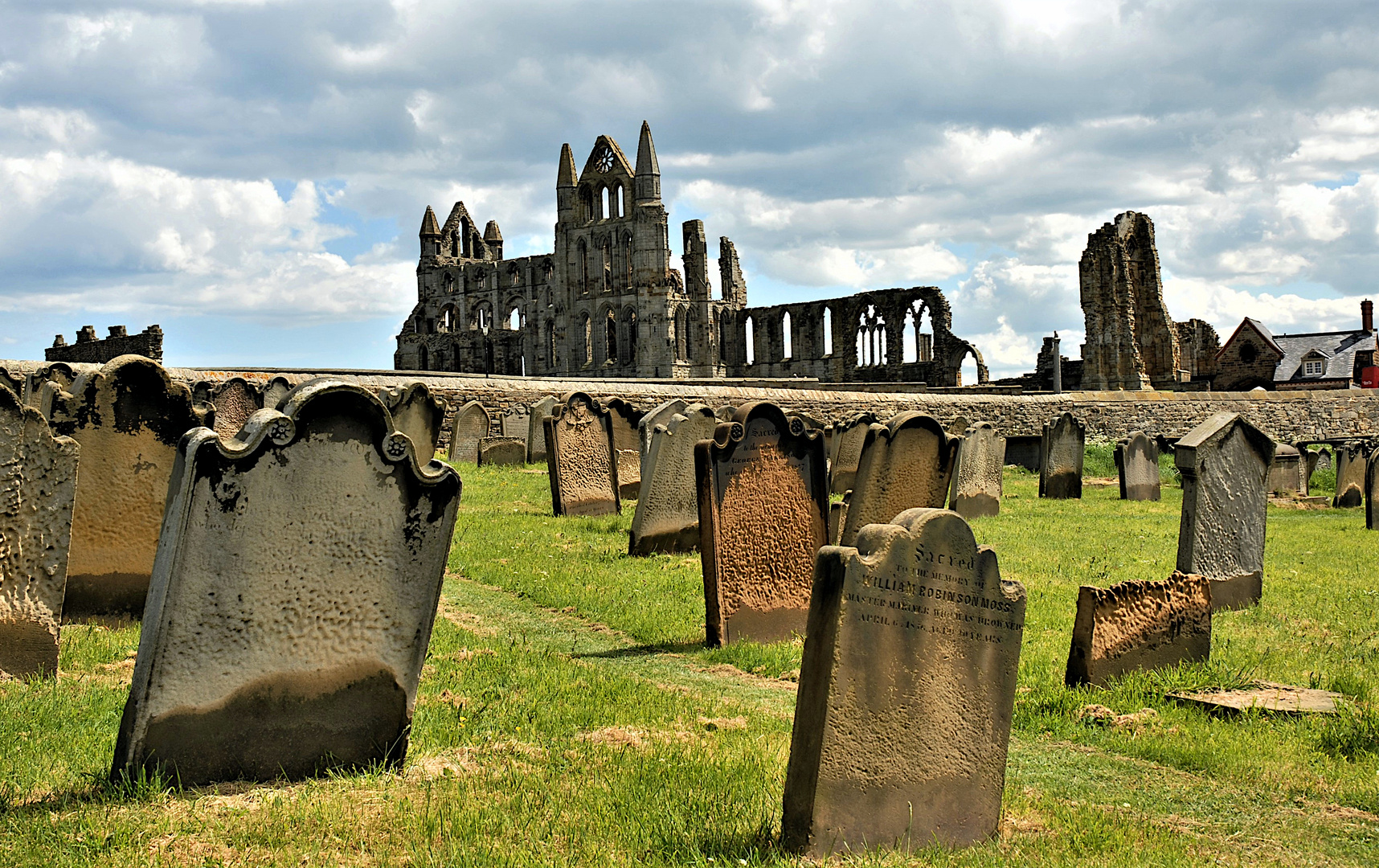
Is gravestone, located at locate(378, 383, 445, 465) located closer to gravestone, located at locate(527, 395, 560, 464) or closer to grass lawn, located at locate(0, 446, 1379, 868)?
grass lawn, located at locate(0, 446, 1379, 868)

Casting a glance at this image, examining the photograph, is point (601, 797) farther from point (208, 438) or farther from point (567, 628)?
point (567, 628)

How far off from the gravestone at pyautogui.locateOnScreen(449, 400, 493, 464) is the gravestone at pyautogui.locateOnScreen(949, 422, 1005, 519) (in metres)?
8.49

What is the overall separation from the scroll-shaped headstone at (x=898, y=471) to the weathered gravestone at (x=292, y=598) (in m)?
4.18

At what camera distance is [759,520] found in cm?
679

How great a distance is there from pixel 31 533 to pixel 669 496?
537 centimetres

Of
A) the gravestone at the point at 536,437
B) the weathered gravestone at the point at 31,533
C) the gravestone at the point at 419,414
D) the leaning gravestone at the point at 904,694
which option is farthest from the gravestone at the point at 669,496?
the gravestone at the point at 536,437

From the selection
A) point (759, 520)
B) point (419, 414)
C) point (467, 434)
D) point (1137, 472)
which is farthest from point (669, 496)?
point (1137, 472)

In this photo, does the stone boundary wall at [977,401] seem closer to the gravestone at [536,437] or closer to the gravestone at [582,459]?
the gravestone at [536,437]

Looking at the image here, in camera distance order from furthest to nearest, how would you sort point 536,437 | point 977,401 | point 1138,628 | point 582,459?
point 977,401 → point 536,437 → point 582,459 → point 1138,628

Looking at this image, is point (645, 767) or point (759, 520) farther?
point (759, 520)

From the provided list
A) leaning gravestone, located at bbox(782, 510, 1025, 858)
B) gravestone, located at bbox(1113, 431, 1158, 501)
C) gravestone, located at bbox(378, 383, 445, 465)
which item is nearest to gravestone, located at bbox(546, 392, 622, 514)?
gravestone, located at bbox(378, 383, 445, 465)

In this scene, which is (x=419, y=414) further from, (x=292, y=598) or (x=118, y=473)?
(x=292, y=598)

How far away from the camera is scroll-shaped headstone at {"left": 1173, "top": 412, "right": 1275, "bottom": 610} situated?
7770 mm

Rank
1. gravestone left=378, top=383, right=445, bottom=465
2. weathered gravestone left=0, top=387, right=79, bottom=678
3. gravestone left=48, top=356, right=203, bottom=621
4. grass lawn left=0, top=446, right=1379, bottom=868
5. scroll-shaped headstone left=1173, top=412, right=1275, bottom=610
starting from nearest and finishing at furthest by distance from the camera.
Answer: grass lawn left=0, top=446, right=1379, bottom=868, weathered gravestone left=0, top=387, right=79, bottom=678, gravestone left=48, top=356, right=203, bottom=621, scroll-shaped headstone left=1173, top=412, right=1275, bottom=610, gravestone left=378, top=383, right=445, bottom=465
